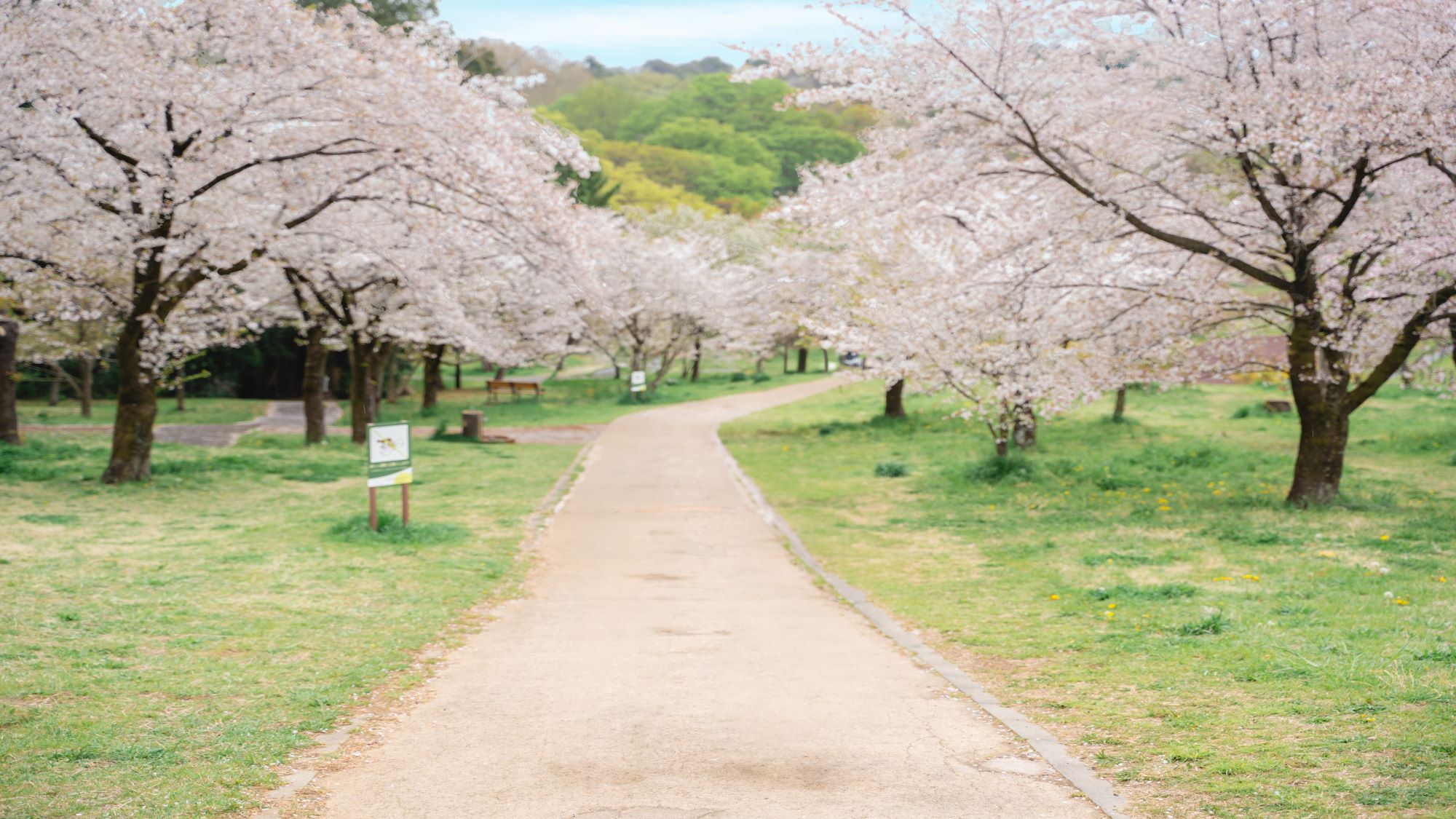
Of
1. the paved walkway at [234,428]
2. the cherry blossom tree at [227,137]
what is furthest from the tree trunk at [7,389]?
the cherry blossom tree at [227,137]

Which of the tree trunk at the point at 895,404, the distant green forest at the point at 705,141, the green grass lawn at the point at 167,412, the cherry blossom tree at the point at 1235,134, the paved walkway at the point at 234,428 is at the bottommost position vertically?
the paved walkway at the point at 234,428

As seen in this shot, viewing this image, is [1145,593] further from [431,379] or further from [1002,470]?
[431,379]

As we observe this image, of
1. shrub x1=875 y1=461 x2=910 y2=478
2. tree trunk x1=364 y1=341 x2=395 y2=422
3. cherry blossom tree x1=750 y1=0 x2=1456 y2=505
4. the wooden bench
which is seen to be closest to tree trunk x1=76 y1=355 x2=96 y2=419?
tree trunk x1=364 y1=341 x2=395 y2=422

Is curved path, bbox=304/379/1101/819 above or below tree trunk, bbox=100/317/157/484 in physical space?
below

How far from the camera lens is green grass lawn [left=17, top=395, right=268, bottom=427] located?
28.8m

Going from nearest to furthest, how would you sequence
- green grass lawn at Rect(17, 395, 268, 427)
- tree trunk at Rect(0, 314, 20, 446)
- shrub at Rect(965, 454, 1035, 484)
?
shrub at Rect(965, 454, 1035, 484), tree trunk at Rect(0, 314, 20, 446), green grass lawn at Rect(17, 395, 268, 427)

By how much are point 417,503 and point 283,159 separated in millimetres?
4877

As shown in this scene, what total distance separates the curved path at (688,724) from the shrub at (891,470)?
803 centimetres

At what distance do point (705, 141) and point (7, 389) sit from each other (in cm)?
9528

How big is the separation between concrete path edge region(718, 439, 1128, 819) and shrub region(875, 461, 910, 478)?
572cm

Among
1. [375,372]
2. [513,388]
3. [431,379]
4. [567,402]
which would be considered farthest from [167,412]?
[567,402]

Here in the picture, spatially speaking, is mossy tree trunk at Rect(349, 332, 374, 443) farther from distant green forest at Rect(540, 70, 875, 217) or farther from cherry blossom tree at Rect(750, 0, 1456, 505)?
distant green forest at Rect(540, 70, 875, 217)

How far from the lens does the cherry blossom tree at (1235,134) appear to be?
11.3 meters

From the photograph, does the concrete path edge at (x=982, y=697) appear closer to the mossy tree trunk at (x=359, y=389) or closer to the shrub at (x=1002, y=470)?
the shrub at (x=1002, y=470)
